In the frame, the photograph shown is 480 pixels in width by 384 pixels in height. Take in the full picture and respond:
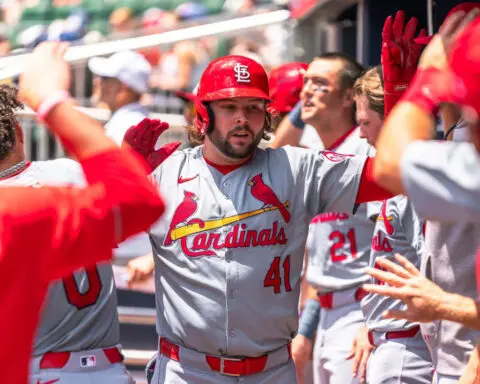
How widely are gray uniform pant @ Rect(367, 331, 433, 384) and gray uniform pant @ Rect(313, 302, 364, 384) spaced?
0.62 m

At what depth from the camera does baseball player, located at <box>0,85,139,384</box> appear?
12.1 ft

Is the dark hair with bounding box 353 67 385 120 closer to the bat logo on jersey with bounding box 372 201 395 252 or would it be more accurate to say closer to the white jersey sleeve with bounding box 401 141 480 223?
the bat logo on jersey with bounding box 372 201 395 252

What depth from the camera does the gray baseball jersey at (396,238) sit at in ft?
14.2

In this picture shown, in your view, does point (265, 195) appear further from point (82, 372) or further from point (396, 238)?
point (82, 372)

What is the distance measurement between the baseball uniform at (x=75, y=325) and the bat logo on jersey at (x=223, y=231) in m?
0.36

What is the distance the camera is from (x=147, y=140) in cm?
402

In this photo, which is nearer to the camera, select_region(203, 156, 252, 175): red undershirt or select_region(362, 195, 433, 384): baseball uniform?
select_region(203, 156, 252, 175): red undershirt

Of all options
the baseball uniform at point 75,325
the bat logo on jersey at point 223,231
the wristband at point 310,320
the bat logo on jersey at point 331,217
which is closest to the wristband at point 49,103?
the baseball uniform at point 75,325

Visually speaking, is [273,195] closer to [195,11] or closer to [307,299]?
[307,299]

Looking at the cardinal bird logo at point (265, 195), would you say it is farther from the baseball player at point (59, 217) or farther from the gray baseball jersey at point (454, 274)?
the baseball player at point (59, 217)

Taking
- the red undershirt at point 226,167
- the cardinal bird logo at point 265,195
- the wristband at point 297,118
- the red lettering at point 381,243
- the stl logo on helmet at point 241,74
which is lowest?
the red lettering at point 381,243

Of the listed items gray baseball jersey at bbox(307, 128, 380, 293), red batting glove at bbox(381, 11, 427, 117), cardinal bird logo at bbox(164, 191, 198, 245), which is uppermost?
red batting glove at bbox(381, 11, 427, 117)

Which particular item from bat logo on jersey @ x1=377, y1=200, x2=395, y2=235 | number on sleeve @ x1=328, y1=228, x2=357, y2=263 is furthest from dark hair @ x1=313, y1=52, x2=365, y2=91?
bat logo on jersey @ x1=377, y1=200, x2=395, y2=235

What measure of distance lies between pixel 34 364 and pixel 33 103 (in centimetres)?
200
